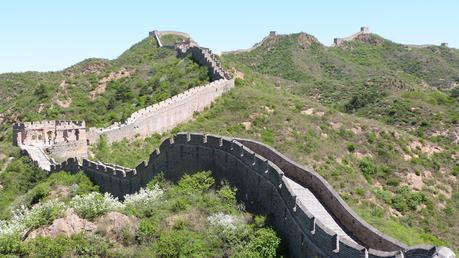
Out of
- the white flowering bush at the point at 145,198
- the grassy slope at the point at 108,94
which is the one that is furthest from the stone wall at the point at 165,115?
the white flowering bush at the point at 145,198

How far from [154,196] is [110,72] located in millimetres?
39822

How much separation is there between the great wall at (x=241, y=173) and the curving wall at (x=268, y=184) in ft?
0.07

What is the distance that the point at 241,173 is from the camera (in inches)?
899

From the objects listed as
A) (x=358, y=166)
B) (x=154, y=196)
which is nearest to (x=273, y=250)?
(x=154, y=196)

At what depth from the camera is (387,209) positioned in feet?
102

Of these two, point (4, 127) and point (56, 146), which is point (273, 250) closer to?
point (56, 146)

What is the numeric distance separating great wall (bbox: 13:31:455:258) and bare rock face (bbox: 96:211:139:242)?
3818 mm

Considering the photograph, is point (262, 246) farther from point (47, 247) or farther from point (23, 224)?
point (23, 224)

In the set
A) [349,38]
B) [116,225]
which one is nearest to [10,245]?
[116,225]

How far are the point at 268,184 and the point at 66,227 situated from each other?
636 centimetres

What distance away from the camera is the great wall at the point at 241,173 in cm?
1620

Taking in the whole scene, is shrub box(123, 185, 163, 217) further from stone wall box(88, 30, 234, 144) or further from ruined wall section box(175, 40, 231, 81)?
→ ruined wall section box(175, 40, 231, 81)

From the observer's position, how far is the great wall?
16.2 metres

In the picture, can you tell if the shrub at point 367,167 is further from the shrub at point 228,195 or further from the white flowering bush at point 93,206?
the white flowering bush at point 93,206
